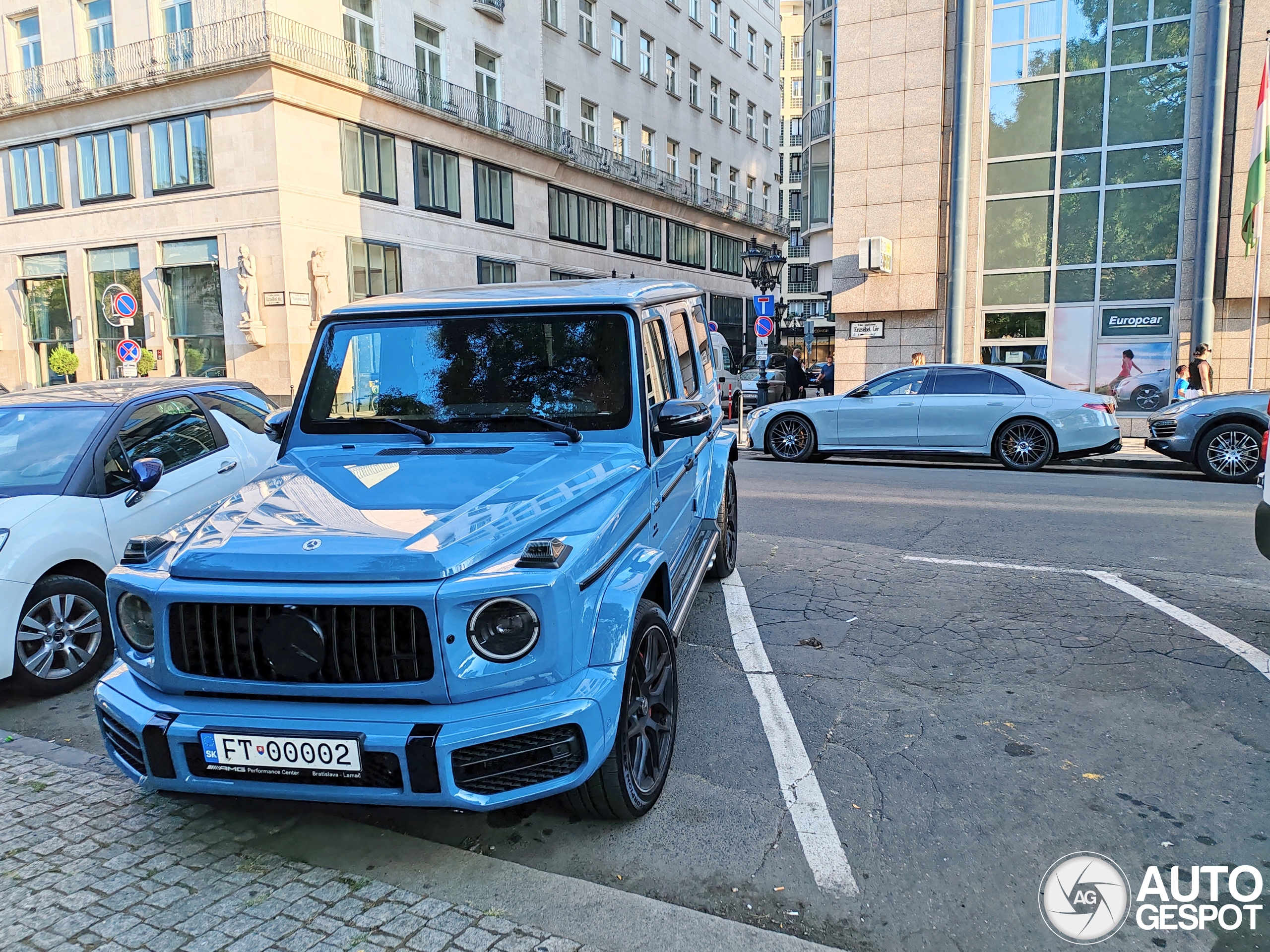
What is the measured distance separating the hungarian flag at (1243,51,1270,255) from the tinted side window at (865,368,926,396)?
28.1 ft

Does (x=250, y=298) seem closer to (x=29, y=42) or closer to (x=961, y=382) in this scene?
(x=29, y=42)

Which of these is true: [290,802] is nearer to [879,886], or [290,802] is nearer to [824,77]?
[879,886]

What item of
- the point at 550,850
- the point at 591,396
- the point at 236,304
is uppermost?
the point at 236,304

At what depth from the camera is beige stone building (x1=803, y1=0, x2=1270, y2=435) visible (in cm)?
1834

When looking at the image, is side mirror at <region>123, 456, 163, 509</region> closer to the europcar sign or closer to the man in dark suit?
the europcar sign

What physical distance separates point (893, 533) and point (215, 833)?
6400 millimetres

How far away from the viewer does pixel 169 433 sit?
226 inches

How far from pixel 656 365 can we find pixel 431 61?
29.8 meters

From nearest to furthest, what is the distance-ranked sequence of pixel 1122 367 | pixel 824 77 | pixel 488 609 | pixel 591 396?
pixel 488 609
pixel 591 396
pixel 1122 367
pixel 824 77

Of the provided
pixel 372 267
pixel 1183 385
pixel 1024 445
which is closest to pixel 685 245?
pixel 372 267

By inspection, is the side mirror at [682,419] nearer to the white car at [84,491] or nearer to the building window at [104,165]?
the white car at [84,491]

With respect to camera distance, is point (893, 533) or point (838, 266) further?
point (838, 266)

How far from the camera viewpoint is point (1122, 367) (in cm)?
1952

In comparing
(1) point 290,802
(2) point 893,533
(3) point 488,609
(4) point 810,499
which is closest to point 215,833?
(1) point 290,802
